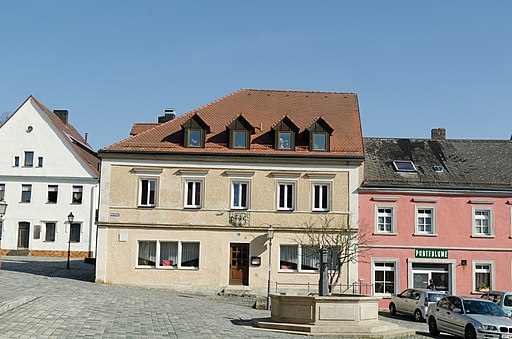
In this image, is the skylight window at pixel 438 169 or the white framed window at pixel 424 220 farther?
the skylight window at pixel 438 169

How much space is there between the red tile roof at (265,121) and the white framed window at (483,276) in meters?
8.63

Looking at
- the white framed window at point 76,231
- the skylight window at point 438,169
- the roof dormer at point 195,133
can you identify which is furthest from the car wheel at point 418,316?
the white framed window at point 76,231

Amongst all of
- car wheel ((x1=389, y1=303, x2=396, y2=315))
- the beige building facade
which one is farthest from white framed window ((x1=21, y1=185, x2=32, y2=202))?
car wheel ((x1=389, y1=303, x2=396, y2=315))

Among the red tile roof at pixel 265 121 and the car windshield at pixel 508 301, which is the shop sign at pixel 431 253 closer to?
the red tile roof at pixel 265 121

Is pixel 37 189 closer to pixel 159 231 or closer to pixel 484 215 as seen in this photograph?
pixel 159 231

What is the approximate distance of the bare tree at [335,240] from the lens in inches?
1251

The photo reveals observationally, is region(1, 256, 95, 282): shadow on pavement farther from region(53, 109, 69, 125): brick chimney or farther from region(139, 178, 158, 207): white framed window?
region(53, 109, 69, 125): brick chimney

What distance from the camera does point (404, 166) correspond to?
35.8m

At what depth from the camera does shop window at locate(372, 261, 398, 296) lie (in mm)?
33562

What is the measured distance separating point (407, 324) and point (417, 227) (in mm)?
8680

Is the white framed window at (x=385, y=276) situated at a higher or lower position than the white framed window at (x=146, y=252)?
lower

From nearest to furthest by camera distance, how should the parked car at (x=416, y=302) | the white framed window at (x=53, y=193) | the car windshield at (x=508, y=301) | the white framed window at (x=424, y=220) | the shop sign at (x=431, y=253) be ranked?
the car windshield at (x=508, y=301)
the parked car at (x=416, y=302)
the shop sign at (x=431, y=253)
the white framed window at (x=424, y=220)
the white framed window at (x=53, y=193)

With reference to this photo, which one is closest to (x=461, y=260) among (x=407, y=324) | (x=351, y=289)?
(x=351, y=289)

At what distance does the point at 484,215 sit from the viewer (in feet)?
113
